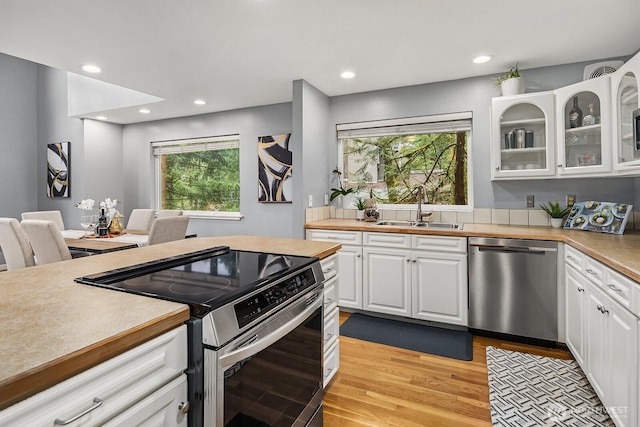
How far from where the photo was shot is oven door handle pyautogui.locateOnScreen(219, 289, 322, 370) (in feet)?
3.26

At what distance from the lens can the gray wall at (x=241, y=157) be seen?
14.0 feet

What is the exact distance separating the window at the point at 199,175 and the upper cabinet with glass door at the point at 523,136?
3.21m

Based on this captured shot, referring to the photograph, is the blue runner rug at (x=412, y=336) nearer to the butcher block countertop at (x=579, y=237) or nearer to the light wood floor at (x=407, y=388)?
the light wood floor at (x=407, y=388)

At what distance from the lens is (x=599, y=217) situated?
257cm

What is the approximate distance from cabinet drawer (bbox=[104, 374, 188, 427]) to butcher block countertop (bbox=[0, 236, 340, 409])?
15cm

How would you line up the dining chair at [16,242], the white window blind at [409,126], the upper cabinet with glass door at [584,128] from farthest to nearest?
the white window blind at [409,126] < the dining chair at [16,242] < the upper cabinet with glass door at [584,128]

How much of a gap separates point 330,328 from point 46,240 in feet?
7.73

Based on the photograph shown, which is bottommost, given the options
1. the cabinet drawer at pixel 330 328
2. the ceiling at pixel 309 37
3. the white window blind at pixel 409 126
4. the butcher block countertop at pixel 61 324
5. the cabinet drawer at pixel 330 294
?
the cabinet drawer at pixel 330 328

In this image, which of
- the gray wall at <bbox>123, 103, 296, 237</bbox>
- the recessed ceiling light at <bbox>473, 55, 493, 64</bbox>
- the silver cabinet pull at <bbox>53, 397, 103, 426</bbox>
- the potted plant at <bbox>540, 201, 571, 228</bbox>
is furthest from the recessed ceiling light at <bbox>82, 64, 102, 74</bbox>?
the potted plant at <bbox>540, 201, 571, 228</bbox>

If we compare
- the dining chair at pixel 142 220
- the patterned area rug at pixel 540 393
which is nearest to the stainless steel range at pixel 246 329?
the patterned area rug at pixel 540 393

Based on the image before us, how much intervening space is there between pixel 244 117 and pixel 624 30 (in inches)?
151

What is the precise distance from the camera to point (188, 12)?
2.10 meters

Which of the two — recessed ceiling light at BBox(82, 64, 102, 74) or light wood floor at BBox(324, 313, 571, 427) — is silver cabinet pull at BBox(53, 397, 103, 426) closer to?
light wood floor at BBox(324, 313, 571, 427)


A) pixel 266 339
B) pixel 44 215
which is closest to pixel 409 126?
pixel 266 339
